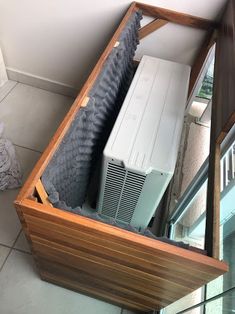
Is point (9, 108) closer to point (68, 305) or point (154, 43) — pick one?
point (154, 43)

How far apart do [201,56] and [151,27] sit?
354 millimetres

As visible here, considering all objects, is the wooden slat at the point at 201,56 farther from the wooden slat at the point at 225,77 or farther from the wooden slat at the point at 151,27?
the wooden slat at the point at 151,27

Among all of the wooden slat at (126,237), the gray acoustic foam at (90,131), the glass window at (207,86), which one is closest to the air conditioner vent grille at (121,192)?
the gray acoustic foam at (90,131)

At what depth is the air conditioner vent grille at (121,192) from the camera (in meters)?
1.25

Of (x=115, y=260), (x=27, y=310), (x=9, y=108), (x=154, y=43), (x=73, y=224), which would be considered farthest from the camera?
(x=9, y=108)

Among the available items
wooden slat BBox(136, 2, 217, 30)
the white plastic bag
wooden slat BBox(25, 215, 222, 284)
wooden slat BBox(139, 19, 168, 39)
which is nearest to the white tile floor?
the white plastic bag

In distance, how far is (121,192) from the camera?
4.46 feet

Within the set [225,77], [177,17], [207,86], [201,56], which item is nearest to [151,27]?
[177,17]

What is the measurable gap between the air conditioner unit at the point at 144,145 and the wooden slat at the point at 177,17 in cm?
28

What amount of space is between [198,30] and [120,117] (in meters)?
0.83

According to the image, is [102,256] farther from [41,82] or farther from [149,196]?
[41,82]

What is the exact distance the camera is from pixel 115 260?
930 millimetres

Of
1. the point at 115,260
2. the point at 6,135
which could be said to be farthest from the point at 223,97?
the point at 6,135

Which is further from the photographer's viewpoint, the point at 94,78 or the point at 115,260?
the point at 94,78
